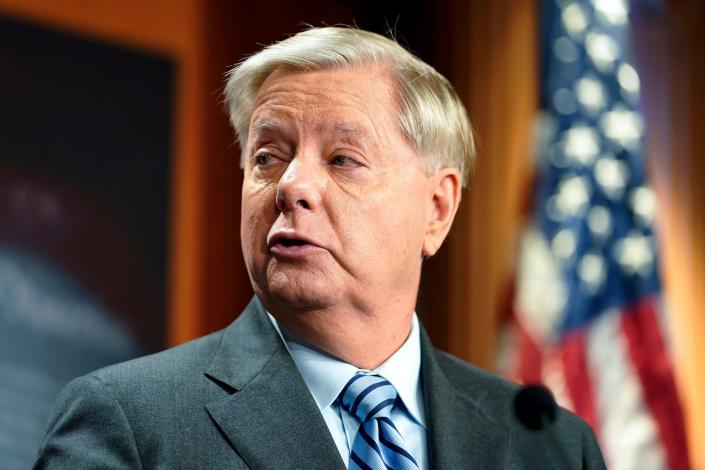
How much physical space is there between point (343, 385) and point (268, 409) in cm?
14

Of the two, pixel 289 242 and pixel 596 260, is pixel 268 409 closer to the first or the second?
pixel 289 242

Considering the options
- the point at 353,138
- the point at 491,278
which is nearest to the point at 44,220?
the point at 491,278

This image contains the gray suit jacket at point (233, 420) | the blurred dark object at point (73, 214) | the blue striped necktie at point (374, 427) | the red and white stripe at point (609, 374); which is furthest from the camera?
the red and white stripe at point (609, 374)

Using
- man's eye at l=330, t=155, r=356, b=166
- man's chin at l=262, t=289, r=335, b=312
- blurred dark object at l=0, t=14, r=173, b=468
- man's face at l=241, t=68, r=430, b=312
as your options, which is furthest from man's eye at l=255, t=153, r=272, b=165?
blurred dark object at l=0, t=14, r=173, b=468

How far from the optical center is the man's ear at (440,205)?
6.11 feet

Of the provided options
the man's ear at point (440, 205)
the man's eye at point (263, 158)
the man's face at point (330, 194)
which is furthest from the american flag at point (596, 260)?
the man's eye at point (263, 158)

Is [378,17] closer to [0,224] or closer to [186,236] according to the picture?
[186,236]

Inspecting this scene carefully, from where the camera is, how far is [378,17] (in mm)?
4641

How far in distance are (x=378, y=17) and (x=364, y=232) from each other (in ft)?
10.3

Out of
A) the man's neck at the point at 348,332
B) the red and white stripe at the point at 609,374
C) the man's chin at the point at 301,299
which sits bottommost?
the red and white stripe at the point at 609,374

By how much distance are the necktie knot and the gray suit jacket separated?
0.08 m

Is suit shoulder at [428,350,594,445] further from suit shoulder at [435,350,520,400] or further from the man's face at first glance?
the man's face

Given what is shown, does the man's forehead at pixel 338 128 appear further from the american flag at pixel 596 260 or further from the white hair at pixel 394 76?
the american flag at pixel 596 260

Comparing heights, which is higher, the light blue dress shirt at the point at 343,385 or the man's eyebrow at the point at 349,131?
the man's eyebrow at the point at 349,131
